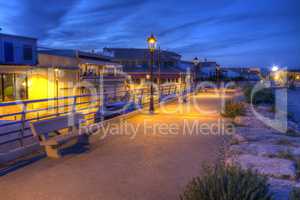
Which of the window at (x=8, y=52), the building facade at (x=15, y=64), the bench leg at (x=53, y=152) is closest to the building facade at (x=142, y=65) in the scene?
the building facade at (x=15, y=64)

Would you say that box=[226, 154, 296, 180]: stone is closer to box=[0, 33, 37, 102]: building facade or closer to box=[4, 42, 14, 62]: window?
box=[0, 33, 37, 102]: building facade

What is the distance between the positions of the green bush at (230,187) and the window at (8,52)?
827 inches

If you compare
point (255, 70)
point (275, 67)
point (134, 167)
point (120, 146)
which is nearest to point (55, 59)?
point (120, 146)

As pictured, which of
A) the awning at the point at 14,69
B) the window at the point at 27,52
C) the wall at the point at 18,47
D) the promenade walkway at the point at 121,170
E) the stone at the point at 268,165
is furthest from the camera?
the window at the point at 27,52

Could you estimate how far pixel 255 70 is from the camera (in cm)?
8762

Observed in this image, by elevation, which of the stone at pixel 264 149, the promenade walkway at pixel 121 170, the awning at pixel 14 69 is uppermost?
the awning at pixel 14 69

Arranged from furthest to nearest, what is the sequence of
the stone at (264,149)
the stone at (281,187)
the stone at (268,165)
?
the stone at (264,149) < the stone at (268,165) < the stone at (281,187)

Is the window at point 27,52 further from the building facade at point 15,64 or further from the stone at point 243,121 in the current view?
the stone at point 243,121

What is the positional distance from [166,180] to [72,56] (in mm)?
24359

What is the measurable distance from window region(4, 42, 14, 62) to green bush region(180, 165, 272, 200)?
21006 millimetres

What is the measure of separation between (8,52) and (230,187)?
71.1 ft

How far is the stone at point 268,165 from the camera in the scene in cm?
474

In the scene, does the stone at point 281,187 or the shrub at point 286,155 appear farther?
the shrub at point 286,155

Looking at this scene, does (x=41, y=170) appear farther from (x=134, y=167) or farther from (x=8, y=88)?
(x=8, y=88)
